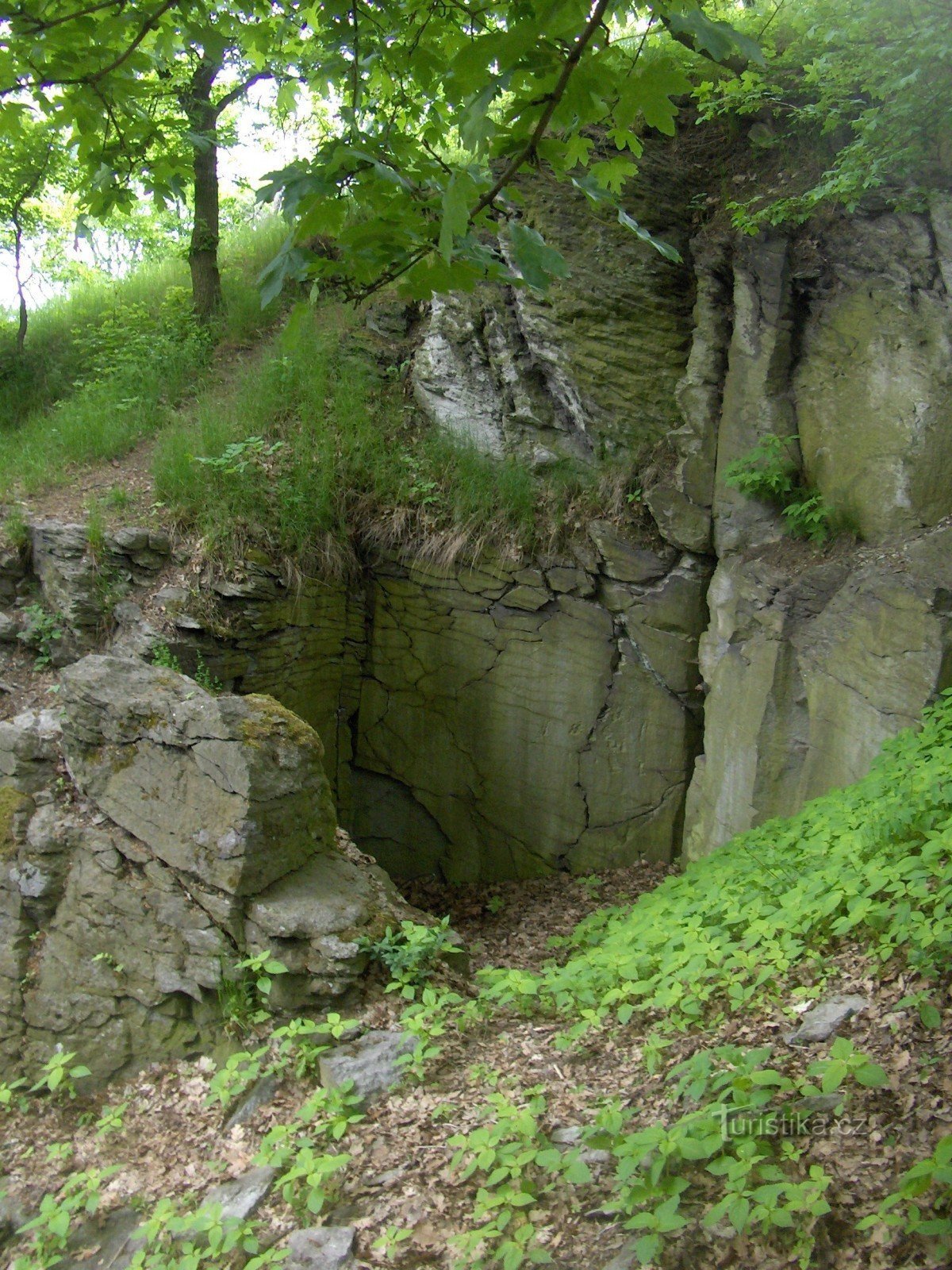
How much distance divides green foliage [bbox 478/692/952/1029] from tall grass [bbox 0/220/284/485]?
679cm

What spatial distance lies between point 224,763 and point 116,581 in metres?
3.17

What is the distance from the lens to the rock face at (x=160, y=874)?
4.38m

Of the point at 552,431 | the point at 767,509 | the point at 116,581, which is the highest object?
the point at 552,431

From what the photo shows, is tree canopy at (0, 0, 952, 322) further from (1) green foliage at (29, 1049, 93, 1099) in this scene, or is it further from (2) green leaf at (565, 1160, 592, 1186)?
(1) green foliage at (29, 1049, 93, 1099)

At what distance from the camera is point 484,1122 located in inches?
128

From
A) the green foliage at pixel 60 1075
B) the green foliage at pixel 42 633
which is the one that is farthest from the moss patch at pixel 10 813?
the green foliage at pixel 42 633

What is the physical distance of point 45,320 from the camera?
11.7 m

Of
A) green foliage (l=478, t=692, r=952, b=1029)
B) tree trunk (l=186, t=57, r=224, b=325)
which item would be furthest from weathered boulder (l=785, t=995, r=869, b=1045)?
tree trunk (l=186, t=57, r=224, b=325)

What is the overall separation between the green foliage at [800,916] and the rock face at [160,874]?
3.21 feet

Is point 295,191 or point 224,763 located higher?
point 295,191

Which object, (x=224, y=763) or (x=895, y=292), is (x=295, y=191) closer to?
(x=224, y=763)

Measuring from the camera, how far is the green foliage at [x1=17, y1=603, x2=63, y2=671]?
6906mm

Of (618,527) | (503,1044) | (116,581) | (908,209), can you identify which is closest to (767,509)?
(618,527)

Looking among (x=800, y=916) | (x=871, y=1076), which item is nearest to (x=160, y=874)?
(x=800, y=916)
